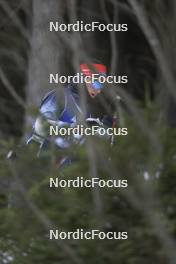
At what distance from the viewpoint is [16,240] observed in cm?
284

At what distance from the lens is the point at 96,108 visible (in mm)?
3881

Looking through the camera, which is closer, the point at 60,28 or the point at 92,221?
the point at 60,28

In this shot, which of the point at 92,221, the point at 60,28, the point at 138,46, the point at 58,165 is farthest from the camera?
the point at 138,46

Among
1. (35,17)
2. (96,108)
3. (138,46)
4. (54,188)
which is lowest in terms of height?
(54,188)

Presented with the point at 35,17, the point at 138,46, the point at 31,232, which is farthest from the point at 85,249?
the point at 138,46

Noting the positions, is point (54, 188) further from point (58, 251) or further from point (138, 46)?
point (138, 46)

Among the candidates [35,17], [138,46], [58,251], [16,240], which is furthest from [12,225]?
[138,46]

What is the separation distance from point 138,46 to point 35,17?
3581 mm

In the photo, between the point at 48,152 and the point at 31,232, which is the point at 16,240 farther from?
the point at 48,152

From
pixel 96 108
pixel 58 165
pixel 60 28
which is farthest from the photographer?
pixel 96 108

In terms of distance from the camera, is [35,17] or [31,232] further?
[35,17]

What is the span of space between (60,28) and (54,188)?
920 mm

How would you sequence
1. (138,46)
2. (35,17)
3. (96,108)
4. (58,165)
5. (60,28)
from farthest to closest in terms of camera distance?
(138,46), (35,17), (96,108), (58,165), (60,28)

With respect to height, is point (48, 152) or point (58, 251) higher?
point (48, 152)
